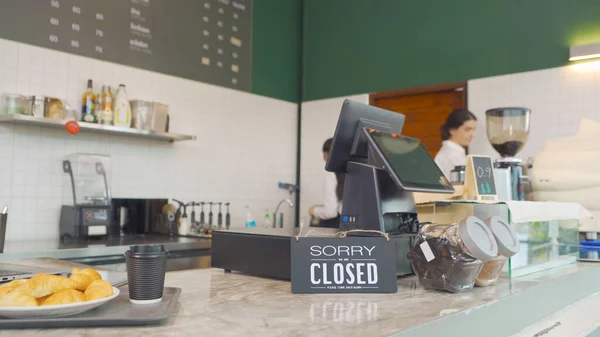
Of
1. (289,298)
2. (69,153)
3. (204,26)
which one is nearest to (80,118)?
(69,153)

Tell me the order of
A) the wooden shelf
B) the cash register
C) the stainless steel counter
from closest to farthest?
1. the cash register
2. the stainless steel counter
3. the wooden shelf

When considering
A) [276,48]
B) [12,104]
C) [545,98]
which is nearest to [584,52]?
[545,98]

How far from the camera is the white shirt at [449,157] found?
3.92 m

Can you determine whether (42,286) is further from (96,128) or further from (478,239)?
(96,128)

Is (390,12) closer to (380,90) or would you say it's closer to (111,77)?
(380,90)

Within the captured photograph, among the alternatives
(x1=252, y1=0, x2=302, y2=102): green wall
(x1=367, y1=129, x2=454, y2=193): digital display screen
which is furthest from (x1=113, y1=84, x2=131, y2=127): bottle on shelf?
(x1=367, y1=129, x2=454, y2=193): digital display screen

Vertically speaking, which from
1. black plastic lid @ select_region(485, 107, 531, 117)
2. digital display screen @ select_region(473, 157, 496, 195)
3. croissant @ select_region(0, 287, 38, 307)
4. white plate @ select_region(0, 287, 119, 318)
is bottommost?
white plate @ select_region(0, 287, 119, 318)

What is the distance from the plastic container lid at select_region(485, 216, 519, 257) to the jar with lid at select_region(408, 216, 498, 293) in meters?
0.04

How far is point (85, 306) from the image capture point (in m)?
0.92

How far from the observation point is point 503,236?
1.37 metres

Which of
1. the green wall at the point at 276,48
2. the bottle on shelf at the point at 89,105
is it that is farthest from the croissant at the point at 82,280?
the green wall at the point at 276,48

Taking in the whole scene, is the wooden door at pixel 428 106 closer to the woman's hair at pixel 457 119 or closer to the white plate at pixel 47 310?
the woman's hair at pixel 457 119

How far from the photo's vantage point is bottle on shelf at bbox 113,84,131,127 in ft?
12.4

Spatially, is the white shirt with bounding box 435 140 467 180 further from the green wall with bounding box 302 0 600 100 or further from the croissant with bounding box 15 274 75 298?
the croissant with bounding box 15 274 75 298
